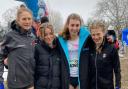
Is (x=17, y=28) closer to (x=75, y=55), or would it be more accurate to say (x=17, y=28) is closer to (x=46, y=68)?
(x=46, y=68)

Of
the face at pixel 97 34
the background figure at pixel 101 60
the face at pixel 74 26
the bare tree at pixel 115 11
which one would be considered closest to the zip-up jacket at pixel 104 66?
the background figure at pixel 101 60

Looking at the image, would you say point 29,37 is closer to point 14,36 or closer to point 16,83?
point 14,36

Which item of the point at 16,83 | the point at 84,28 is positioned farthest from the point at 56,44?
the point at 16,83

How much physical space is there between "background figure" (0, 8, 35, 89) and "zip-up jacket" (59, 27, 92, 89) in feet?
1.41

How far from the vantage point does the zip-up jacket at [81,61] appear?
498 centimetres

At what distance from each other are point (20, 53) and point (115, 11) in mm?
53006

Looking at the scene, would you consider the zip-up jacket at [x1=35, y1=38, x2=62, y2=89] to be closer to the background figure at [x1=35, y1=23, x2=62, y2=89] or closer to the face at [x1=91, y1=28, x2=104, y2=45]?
the background figure at [x1=35, y1=23, x2=62, y2=89]

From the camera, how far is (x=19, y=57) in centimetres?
489

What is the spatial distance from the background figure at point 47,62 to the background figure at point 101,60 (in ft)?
1.67

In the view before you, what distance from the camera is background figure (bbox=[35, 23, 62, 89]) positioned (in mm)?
4949

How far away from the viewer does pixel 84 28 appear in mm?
5148

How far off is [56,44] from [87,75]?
0.62 m

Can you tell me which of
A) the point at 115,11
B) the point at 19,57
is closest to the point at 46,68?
the point at 19,57

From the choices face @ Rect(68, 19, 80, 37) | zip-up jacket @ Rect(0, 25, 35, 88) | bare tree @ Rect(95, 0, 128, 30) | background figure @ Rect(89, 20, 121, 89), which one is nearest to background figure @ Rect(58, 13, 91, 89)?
face @ Rect(68, 19, 80, 37)
